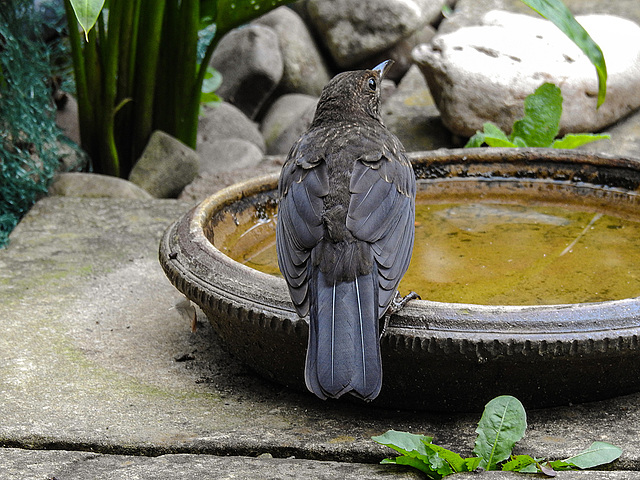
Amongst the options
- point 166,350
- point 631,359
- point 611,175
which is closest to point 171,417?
point 166,350

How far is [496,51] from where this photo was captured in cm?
526

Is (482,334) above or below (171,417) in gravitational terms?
above

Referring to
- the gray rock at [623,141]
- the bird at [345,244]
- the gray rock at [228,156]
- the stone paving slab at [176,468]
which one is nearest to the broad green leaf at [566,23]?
the bird at [345,244]

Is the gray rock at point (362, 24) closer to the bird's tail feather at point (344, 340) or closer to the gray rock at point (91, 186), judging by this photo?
the gray rock at point (91, 186)

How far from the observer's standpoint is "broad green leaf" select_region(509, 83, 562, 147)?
417cm

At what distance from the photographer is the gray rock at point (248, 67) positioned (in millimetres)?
6164

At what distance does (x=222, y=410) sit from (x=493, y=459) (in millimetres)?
833

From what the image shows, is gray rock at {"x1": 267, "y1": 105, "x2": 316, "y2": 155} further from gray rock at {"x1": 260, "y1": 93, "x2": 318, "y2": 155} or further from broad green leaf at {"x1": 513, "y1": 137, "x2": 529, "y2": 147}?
broad green leaf at {"x1": 513, "y1": 137, "x2": 529, "y2": 147}

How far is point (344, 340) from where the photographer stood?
1984mm

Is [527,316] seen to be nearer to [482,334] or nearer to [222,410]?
[482,334]

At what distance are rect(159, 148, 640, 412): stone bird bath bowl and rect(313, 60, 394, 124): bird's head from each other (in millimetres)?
602

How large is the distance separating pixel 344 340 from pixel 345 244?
282 millimetres

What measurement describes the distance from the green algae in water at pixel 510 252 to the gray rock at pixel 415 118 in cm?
Result: 208

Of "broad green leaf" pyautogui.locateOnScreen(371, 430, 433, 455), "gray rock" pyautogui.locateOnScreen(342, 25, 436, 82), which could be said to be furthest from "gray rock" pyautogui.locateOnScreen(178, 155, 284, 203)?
"broad green leaf" pyautogui.locateOnScreen(371, 430, 433, 455)
